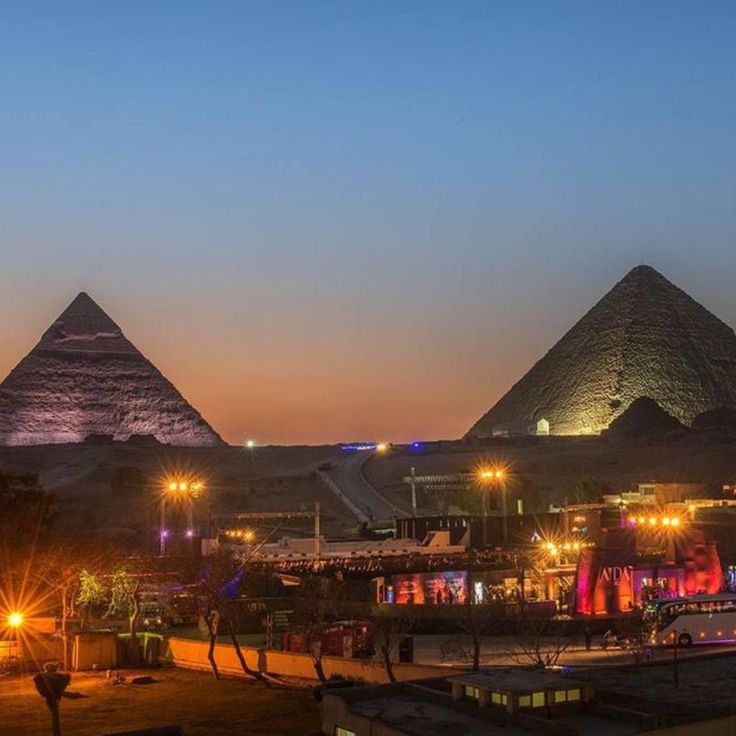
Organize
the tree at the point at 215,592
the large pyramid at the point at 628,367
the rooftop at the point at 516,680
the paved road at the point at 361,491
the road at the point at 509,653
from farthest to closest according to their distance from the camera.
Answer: the large pyramid at the point at 628,367 → the paved road at the point at 361,491 → the tree at the point at 215,592 → the road at the point at 509,653 → the rooftop at the point at 516,680

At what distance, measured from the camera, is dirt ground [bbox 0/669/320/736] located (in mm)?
23281

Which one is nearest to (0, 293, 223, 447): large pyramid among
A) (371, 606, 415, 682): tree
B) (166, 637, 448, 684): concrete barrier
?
(371, 606, 415, 682): tree

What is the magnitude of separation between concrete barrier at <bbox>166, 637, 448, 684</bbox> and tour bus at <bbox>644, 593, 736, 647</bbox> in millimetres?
8151

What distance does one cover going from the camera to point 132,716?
24.6 m

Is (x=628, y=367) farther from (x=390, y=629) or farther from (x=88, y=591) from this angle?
(x=390, y=629)

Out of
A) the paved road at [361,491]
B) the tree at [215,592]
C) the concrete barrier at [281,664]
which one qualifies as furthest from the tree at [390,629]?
the paved road at [361,491]

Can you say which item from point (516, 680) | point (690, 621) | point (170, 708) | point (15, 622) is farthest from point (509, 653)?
point (516, 680)

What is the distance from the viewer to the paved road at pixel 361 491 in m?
82.2

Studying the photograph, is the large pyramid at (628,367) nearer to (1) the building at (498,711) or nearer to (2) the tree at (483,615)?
(2) the tree at (483,615)

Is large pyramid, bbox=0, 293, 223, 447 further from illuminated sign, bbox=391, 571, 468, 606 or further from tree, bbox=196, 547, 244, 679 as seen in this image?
tree, bbox=196, 547, 244, 679

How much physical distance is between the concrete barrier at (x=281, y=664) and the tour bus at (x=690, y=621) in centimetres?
815

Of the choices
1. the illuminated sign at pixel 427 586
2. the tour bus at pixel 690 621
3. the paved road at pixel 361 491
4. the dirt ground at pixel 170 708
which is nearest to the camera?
the dirt ground at pixel 170 708

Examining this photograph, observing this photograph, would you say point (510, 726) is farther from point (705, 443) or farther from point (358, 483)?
point (705, 443)

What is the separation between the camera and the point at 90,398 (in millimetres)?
177375
